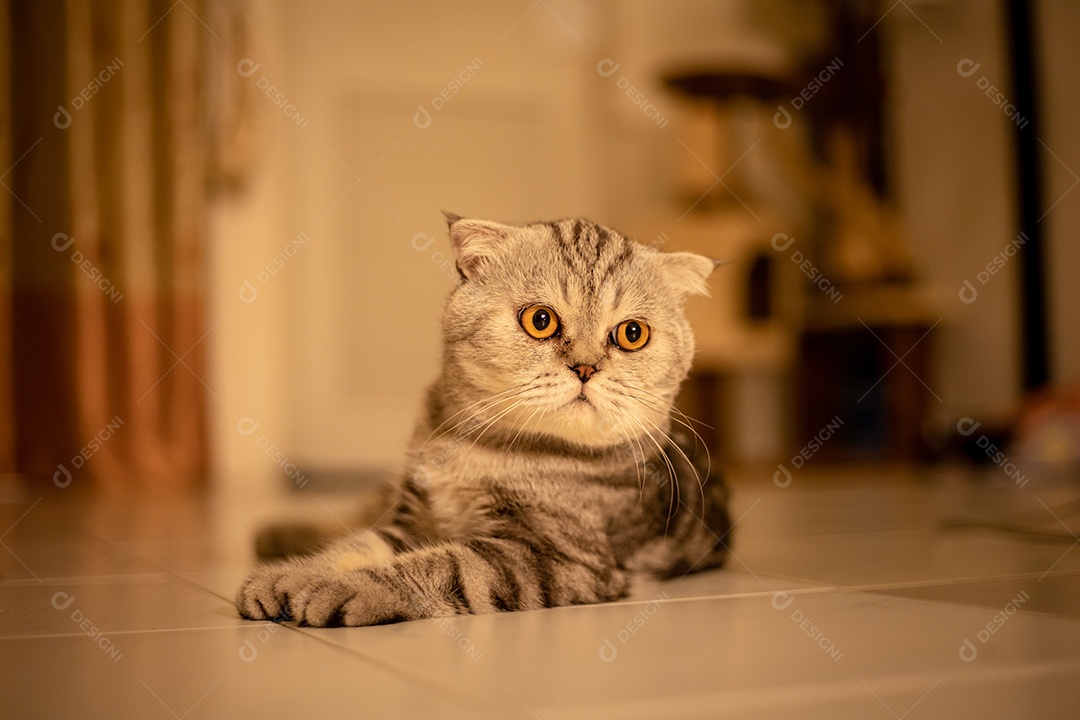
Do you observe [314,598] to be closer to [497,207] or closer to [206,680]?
[206,680]

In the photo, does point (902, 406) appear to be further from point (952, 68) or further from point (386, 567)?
point (386, 567)

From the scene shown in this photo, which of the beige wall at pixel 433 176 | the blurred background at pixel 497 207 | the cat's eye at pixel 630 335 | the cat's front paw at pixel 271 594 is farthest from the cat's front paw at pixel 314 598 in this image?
the beige wall at pixel 433 176

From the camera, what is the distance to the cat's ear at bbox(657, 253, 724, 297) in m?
1.45

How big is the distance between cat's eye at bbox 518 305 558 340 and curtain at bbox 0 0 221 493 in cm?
311

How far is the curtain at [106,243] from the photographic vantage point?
153 inches

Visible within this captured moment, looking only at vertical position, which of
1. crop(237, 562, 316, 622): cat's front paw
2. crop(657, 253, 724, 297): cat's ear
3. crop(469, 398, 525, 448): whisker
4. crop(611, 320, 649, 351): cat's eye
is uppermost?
crop(657, 253, 724, 297): cat's ear

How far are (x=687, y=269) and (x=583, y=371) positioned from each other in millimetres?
324

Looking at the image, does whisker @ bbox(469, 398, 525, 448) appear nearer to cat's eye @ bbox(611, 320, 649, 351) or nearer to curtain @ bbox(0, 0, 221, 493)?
cat's eye @ bbox(611, 320, 649, 351)

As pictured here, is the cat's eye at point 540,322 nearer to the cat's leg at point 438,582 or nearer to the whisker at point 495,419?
the whisker at point 495,419

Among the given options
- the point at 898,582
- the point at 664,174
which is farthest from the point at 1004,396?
the point at 898,582

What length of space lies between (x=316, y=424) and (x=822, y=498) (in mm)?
2729

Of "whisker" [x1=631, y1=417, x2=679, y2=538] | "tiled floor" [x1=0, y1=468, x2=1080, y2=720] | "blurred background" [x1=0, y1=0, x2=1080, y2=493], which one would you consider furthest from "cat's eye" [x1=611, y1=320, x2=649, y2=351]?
"blurred background" [x1=0, y1=0, x2=1080, y2=493]

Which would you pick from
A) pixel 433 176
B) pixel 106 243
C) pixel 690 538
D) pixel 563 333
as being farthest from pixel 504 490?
pixel 433 176

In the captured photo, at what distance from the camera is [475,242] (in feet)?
4.60
